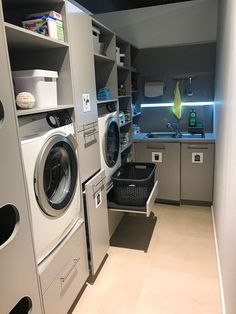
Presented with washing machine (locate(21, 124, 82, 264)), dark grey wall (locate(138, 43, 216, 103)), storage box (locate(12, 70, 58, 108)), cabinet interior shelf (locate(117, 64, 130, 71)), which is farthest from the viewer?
dark grey wall (locate(138, 43, 216, 103))

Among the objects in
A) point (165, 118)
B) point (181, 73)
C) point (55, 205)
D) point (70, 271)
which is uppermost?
point (181, 73)

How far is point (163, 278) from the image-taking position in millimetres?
2281

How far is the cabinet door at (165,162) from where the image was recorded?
3.47m

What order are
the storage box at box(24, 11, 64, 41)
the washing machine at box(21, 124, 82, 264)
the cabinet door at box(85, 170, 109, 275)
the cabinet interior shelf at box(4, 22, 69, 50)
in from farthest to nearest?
1. the cabinet door at box(85, 170, 109, 275)
2. the storage box at box(24, 11, 64, 41)
3. the washing machine at box(21, 124, 82, 264)
4. the cabinet interior shelf at box(4, 22, 69, 50)

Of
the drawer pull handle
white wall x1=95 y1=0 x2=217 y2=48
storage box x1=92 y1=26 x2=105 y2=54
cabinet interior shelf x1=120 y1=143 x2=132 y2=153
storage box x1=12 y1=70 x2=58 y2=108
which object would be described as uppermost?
white wall x1=95 y1=0 x2=217 y2=48

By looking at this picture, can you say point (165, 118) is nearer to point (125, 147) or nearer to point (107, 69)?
point (125, 147)

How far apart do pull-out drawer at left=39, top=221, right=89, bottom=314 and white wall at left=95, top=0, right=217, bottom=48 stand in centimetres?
291

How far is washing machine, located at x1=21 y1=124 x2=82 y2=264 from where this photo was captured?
147cm

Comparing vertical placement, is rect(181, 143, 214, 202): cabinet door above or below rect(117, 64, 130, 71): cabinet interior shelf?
below

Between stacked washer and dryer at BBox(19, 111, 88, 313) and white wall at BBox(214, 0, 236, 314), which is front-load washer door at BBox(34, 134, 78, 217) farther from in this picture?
white wall at BBox(214, 0, 236, 314)

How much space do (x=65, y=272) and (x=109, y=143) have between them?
1.35 meters

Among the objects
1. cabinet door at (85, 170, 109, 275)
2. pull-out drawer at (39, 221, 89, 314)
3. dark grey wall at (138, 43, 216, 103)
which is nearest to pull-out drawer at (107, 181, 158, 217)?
cabinet door at (85, 170, 109, 275)

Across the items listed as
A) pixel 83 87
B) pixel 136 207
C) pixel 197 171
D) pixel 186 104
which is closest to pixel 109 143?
pixel 136 207

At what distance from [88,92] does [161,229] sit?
1.74 m
